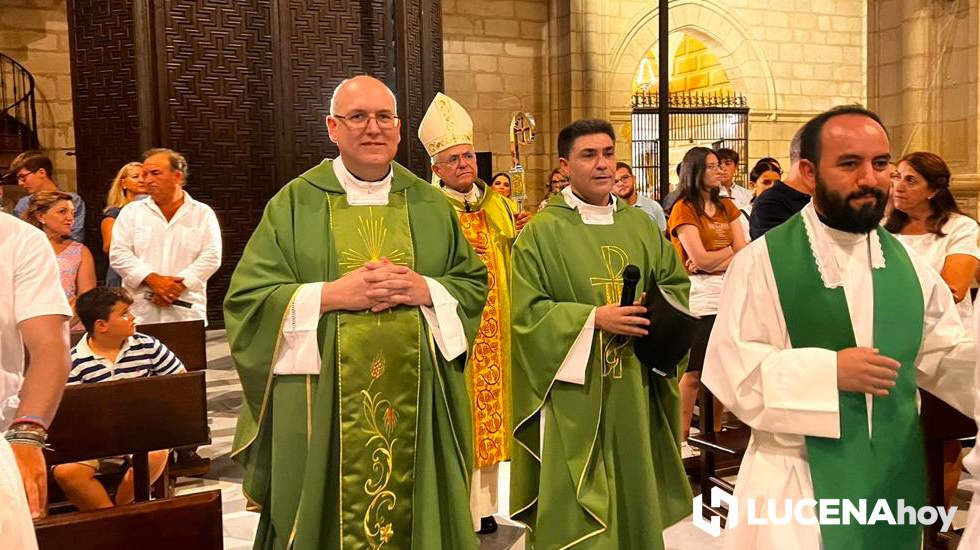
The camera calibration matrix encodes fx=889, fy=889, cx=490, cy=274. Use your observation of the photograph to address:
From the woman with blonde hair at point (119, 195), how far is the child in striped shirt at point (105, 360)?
2002 millimetres

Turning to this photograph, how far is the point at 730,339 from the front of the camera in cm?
231

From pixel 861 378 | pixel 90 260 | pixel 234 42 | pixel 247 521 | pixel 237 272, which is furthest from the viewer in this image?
pixel 234 42

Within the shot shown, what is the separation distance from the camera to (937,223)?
13.9 ft

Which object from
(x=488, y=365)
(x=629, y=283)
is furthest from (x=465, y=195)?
(x=629, y=283)

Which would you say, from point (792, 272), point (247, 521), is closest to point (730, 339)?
point (792, 272)

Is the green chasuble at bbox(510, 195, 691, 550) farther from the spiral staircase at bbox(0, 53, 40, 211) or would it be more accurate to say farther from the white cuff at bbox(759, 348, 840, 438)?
the spiral staircase at bbox(0, 53, 40, 211)

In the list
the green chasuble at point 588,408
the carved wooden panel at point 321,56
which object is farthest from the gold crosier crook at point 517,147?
the carved wooden panel at point 321,56

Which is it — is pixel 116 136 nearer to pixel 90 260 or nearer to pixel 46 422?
pixel 90 260

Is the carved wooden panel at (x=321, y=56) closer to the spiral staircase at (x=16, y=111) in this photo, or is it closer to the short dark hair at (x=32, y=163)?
the short dark hair at (x=32, y=163)

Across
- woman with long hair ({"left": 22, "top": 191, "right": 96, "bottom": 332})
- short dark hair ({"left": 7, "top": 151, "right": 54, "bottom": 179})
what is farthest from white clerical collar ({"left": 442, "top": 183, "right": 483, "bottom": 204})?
short dark hair ({"left": 7, "top": 151, "right": 54, "bottom": 179})

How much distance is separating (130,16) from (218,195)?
199cm

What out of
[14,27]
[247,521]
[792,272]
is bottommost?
[247,521]

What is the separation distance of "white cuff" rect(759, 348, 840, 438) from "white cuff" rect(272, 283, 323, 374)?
4.61 feet

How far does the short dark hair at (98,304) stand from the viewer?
164 inches
